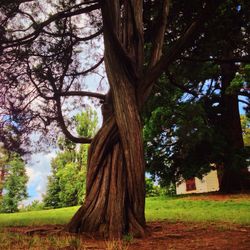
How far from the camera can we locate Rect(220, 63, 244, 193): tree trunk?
603 inches

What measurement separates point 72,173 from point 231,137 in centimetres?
1268

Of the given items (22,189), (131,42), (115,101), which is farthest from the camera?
(22,189)

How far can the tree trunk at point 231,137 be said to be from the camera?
1532 centimetres

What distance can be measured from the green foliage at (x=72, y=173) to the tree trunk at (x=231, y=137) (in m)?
10.3

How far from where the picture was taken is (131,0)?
6.24m

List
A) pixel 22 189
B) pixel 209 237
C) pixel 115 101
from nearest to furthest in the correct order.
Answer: pixel 209 237 → pixel 115 101 → pixel 22 189

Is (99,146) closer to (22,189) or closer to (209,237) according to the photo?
(209,237)

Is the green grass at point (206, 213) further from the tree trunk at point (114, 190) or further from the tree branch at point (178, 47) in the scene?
the tree branch at point (178, 47)

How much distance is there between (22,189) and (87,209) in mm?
26639

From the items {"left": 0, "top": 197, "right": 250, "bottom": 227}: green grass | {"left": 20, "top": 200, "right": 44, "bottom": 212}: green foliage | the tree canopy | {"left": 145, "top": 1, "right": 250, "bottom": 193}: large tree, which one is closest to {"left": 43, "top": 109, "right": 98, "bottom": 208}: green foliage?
{"left": 20, "top": 200, "right": 44, "bottom": 212}: green foliage

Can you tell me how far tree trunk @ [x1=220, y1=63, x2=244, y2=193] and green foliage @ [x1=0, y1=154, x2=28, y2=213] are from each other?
18.6 meters

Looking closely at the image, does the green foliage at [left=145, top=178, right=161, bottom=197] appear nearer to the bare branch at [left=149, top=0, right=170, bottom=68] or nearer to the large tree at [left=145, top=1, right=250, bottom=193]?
the large tree at [left=145, top=1, right=250, bottom=193]

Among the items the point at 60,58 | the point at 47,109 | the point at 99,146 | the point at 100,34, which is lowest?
the point at 99,146

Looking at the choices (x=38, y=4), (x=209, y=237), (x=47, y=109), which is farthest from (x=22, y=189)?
(x=209, y=237)
